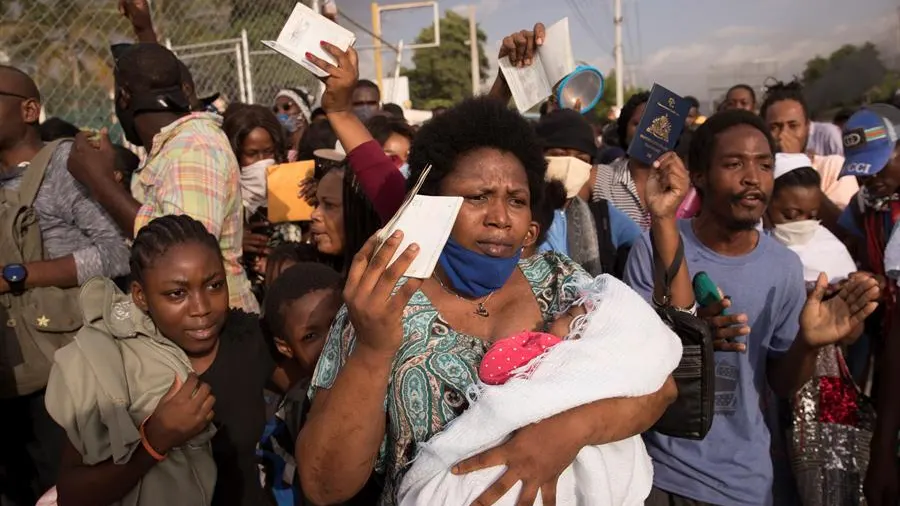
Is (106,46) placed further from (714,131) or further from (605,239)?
(714,131)

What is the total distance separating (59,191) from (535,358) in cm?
259

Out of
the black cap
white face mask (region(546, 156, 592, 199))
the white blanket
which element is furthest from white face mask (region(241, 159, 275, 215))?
the white blanket

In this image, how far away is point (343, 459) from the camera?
1.47m

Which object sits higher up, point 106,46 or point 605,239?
point 106,46

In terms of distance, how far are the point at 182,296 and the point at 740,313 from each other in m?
1.93

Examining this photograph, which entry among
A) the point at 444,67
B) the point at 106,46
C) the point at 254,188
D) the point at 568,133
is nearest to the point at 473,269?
the point at 568,133

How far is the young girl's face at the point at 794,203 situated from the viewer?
11.3 ft

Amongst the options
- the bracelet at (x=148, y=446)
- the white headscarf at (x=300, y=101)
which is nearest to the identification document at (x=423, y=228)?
the bracelet at (x=148, y=446)

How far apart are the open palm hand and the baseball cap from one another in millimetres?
1315

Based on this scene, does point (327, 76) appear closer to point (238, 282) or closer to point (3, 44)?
point (238, 282)

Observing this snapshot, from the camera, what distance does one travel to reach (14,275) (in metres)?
2.91

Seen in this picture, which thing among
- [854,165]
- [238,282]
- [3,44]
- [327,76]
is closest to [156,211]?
[238,282]

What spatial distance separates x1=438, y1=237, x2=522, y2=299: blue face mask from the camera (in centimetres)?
170

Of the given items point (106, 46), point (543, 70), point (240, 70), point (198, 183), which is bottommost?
point (198, 183)
